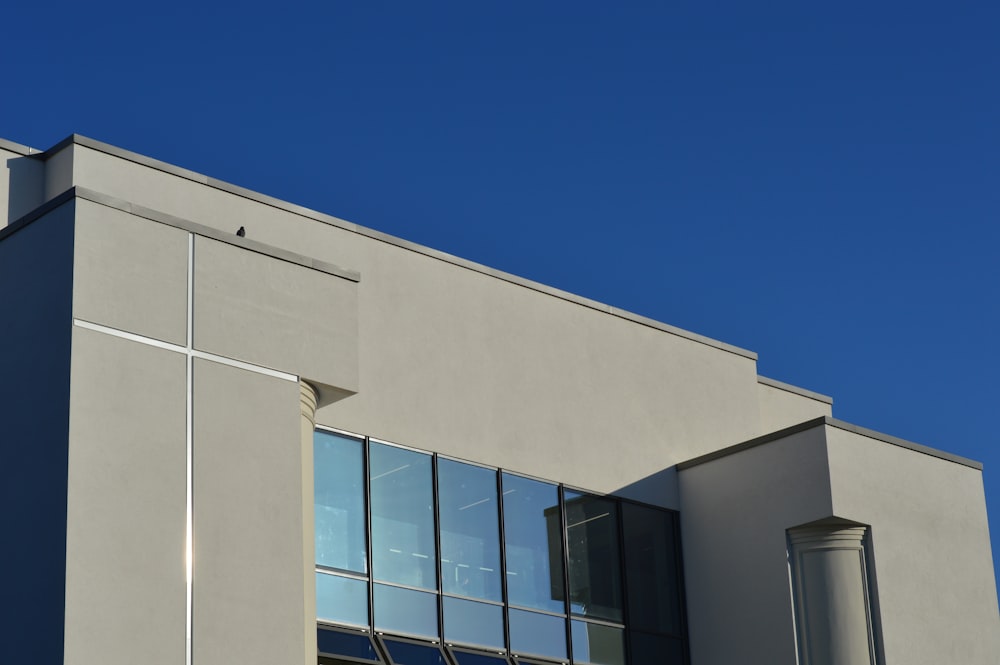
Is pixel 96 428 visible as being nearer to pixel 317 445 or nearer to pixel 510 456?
pixel 317 445

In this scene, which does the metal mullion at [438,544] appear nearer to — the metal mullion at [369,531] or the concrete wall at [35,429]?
the metal mullion at [369,531]

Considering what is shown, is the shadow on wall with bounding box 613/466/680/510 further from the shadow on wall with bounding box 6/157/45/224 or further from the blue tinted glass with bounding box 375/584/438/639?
the shadow on wall with bounding box 6/157/45/224

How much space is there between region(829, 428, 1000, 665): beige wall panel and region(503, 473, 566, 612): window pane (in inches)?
171

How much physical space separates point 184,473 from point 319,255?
6.92m

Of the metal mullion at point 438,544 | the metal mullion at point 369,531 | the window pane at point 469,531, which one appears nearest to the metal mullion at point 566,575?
the window pane at point 469,531

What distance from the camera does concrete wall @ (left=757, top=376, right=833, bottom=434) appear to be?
95.3 ft

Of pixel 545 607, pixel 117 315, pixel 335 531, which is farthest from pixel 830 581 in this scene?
pixel 117 315

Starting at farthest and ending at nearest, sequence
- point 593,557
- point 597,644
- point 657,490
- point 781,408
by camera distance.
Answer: point 781,408 → point 657,490 → point 593,557 → point 597,644

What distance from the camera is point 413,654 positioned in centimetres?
2158

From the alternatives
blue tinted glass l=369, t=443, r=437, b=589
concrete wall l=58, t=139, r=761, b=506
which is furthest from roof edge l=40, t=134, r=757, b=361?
blue tinted glass l=369, t=443, r=437, b=589

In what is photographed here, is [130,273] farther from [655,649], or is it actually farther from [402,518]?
[655,649]

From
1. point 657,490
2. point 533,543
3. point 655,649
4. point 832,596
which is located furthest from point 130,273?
point 832,596

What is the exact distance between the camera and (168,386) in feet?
52.6

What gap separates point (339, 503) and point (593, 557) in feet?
17.3
